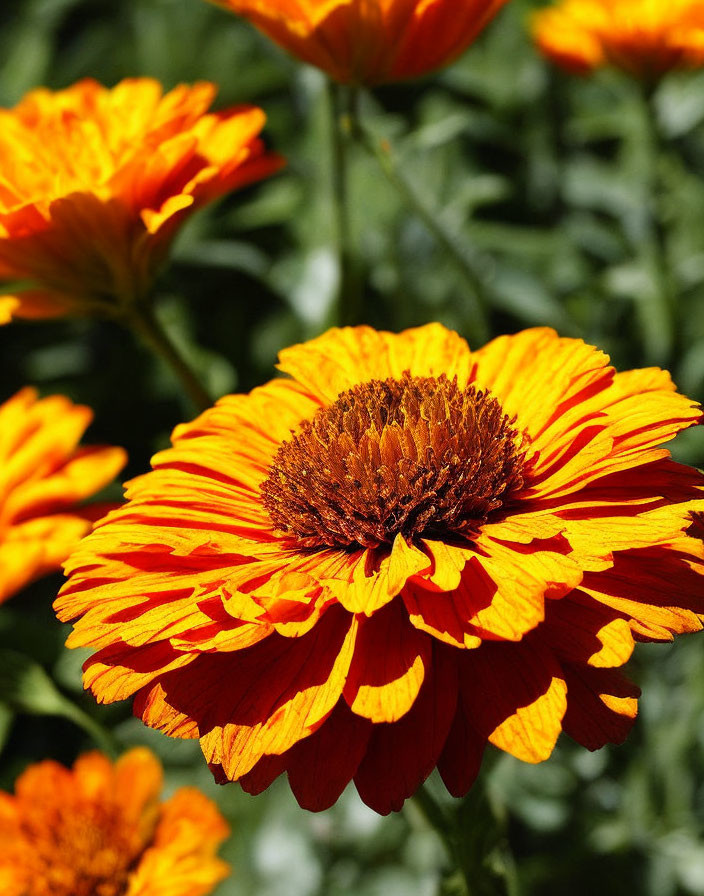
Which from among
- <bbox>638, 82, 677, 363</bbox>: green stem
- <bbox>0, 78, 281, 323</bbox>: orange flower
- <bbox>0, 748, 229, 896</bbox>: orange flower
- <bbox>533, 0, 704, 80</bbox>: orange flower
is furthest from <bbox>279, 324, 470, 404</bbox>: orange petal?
<bbox>533, 0, 704, 80</bbox>: orange flower

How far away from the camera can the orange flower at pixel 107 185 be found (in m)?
0.87

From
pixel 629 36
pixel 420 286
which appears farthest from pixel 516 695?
pixel 629 36

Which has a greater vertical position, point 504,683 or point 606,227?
point 504,683

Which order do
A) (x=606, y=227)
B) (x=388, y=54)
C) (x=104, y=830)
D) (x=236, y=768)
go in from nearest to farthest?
(x=236, y=768) → (x=388, y=54) → (x=104, y=830) → (x=606, y=227)

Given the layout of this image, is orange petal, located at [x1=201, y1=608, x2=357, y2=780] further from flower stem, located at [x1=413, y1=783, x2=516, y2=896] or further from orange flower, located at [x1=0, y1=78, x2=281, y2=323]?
orange flower, located at [x1=0, y1=78, x2=281, y2=323]

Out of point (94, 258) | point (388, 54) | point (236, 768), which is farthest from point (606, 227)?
point (236, 768)

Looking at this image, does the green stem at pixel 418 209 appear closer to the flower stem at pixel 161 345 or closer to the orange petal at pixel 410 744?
the flower stem at pixel 161 345

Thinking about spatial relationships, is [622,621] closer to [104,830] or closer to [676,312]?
[104,830]

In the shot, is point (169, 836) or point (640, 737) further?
point (640, 737)

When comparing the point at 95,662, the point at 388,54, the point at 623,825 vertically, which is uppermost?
the point at 388,54

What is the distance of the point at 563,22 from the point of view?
56.0 inches

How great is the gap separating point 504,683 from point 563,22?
108 cm

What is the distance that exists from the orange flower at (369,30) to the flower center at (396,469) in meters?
0.29

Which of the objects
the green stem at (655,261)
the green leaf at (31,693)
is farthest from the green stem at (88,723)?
the green stem at (655,261)
